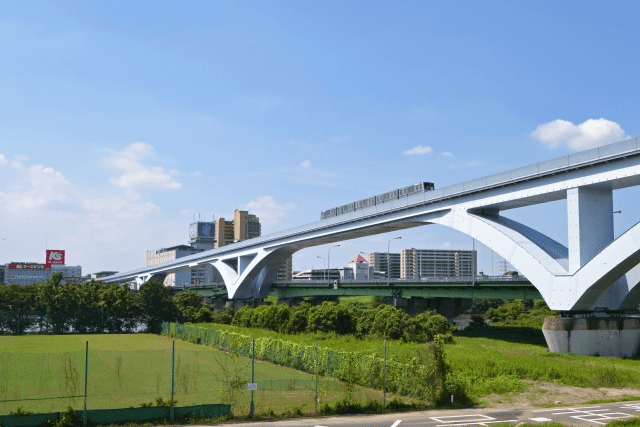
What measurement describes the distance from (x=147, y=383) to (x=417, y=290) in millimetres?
48999

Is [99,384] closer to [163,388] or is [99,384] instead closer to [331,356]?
[163,388]

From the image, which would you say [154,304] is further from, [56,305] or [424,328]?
[424,328]

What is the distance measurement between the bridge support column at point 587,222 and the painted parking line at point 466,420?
79.0 ft

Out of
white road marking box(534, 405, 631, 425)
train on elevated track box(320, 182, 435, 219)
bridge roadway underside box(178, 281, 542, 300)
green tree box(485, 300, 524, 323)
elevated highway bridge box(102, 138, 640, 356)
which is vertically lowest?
green tree box(485, 300, 524, 323)

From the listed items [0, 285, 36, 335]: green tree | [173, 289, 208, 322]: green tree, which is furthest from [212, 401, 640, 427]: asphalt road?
[173, 289, 208, 322]: green tree

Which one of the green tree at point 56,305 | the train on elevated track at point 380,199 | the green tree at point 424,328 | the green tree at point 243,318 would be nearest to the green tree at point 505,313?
the train on elevated track at point 380,199

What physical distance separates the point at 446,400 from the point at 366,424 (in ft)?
17.9

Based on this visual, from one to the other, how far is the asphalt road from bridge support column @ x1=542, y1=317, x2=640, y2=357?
19.6m

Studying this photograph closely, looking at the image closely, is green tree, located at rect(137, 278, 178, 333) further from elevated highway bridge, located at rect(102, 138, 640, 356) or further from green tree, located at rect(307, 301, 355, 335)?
elevated highway bridge, located at rect(102, 138, 640, 356)

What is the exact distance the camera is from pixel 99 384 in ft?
106

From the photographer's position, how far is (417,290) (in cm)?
7650

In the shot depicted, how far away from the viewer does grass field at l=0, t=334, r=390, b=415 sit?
24.3 meters

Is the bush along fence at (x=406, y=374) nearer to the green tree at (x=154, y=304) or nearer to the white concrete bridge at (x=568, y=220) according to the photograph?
the white concrete bridge at (x=568, y=220)

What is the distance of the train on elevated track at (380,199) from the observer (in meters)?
64.1
